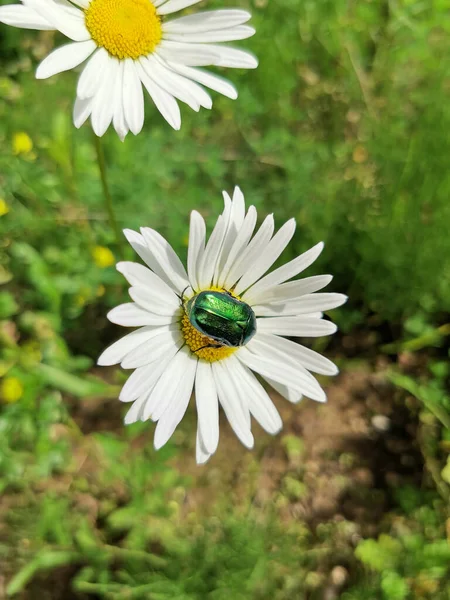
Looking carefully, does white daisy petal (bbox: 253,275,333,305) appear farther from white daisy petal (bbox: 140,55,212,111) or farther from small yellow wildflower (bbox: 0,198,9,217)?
small yellow wildflower (bbox: 0,198,9,217)

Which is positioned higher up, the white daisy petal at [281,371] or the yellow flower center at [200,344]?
the yellow flower center at [200,344]

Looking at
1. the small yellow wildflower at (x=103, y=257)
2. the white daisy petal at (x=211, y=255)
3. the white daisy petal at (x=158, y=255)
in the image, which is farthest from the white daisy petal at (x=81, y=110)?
the small yellow wildflower at (x=103, y=257)

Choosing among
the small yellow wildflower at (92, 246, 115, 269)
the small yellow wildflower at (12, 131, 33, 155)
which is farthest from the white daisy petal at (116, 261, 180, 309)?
the small yellow wildflower at (12, 131, 33, 155)

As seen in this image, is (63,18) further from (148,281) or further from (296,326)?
(296,326)

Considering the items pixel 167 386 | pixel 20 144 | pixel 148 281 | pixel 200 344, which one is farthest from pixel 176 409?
pixel 20 144

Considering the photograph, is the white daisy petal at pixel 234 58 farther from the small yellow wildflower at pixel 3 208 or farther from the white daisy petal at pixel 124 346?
the small yellow wildflower at pixel 3 208

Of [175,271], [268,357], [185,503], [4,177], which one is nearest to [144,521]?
[185,503]

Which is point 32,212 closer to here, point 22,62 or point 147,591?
point 22,62
